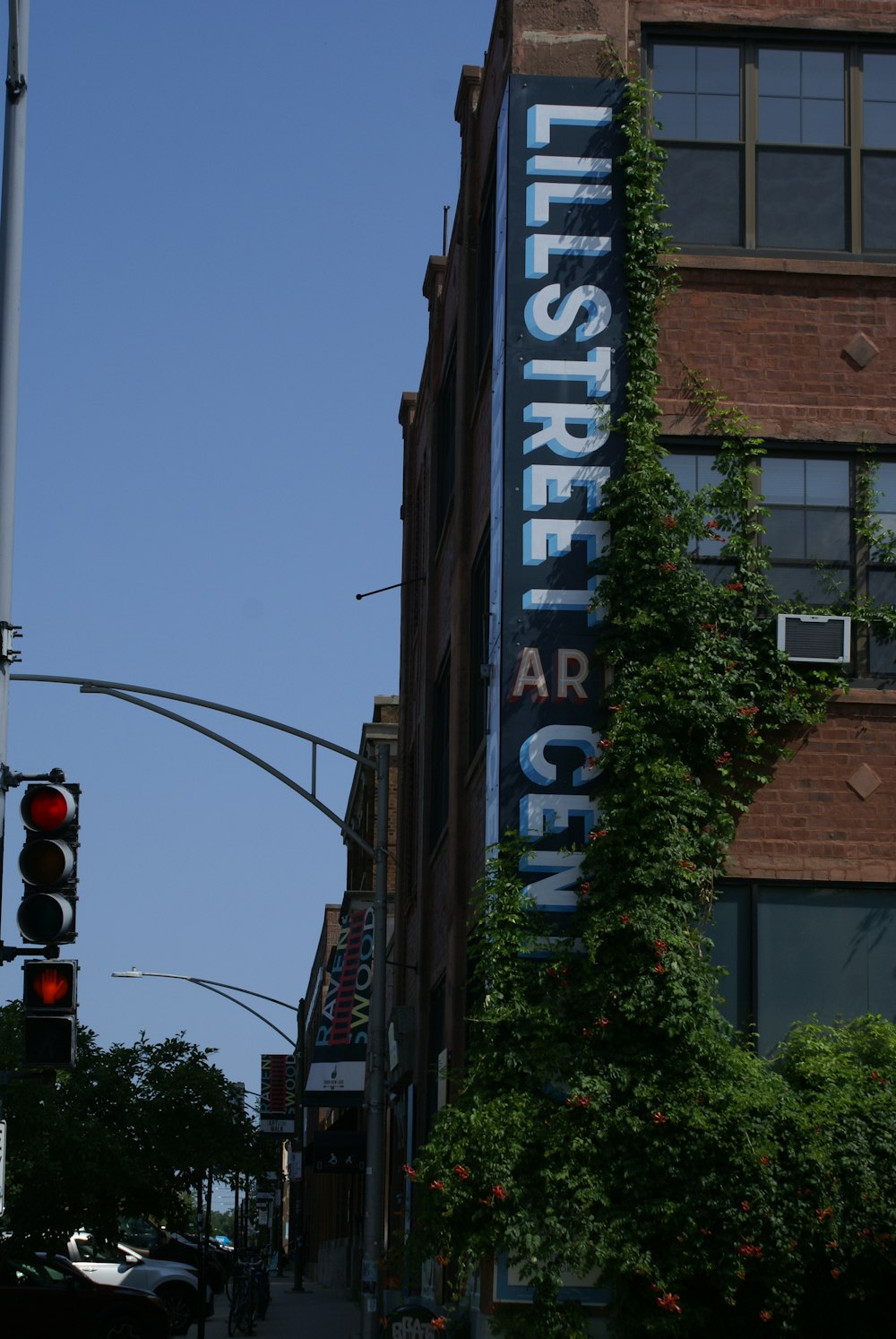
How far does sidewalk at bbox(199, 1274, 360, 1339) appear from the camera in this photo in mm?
34156

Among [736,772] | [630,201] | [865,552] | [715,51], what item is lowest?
[736,772]

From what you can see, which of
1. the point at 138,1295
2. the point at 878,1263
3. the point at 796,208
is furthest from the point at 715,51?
the point at 138,1295

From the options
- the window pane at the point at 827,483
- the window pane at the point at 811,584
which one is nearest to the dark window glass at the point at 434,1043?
the window pane at the point at 811,584

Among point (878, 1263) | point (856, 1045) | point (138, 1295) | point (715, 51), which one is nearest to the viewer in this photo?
point (878, 1263)

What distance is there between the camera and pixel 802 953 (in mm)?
16344

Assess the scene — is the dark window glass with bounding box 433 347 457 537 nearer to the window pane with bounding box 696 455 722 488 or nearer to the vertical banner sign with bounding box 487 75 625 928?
the vertical banner sign with bounding box 487 75 625 928

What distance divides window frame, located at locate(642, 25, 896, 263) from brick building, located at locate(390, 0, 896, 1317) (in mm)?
20

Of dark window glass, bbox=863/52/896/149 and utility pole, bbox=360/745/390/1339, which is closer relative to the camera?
dark window glass, bbox=863/52/896/149

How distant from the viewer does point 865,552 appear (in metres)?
17.1

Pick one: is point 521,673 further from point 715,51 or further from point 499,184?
point 715,51

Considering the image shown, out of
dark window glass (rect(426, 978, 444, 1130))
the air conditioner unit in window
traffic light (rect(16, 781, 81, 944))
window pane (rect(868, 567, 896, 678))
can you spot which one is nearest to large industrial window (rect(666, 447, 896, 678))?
window pane (rect(868, 567, 896, 678))

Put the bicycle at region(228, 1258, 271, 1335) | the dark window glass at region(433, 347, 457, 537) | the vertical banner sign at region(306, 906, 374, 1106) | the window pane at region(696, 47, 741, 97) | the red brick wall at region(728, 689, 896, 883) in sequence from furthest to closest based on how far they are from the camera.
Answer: the bicycle at region(228, 1258, 271, 1335) < the vertical banner sign at region(306, 906, 374, 1106) < the dark window glass at region(433, 347, 457, 537) < the window pane at region(696, 47, 741, 97) < the red brick wall at region(728, 689, 896, 883)

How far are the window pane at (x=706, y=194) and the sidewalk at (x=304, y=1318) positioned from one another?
19590 millimetres

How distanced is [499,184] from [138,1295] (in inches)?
618
